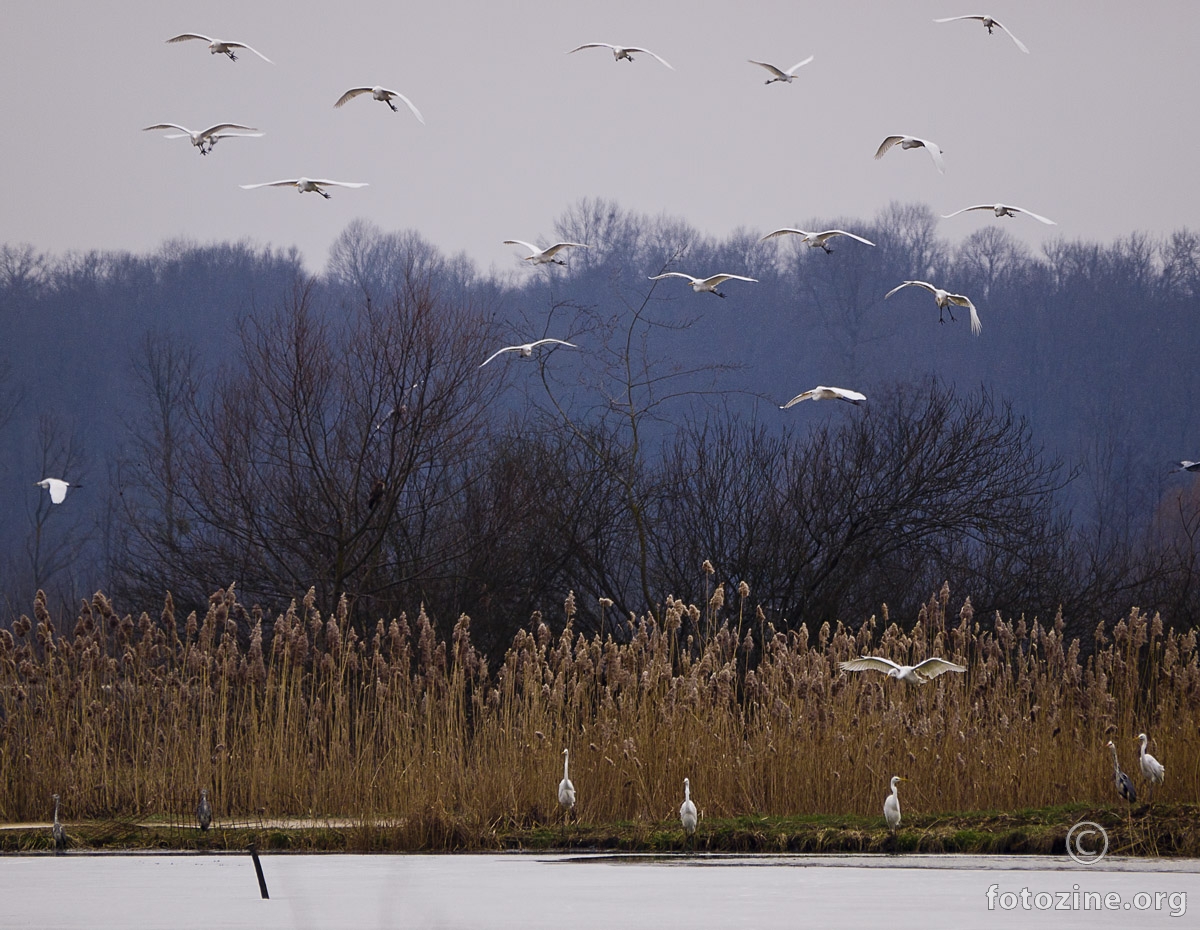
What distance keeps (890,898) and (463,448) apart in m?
12.1

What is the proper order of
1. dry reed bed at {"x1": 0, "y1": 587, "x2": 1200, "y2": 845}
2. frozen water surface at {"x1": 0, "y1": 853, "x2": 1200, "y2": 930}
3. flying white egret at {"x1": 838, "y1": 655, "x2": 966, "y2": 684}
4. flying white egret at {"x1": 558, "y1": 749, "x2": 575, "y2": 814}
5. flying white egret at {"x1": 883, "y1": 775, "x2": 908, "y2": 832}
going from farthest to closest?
dry reed bed at {"x1": 0, "y1": 587, "x2": 1200, "y2": 845} → flying white egret at {"x1": 558, "y1": 749, "x2": 575, "y2": 814} → flying white egret at {"x1": 838, "y1": 655, "x2": 966, "y2": 684} → flying white egret at {"x1": 883, "y1": 775, "x2": 908, "y2": 832} → frozen water surface at {"x1": 0, "y1": 853, "x2": 1200, "y2": 930}

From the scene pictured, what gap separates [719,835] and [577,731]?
5.46 feet

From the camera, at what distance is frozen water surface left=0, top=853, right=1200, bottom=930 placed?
4.84 m

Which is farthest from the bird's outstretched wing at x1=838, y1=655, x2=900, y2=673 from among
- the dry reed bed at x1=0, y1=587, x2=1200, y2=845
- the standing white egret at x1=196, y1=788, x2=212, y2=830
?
the standing white egret at x1=196, y1=788, x2=212, y2=830

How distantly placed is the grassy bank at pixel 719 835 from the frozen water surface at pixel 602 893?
35 centimetres

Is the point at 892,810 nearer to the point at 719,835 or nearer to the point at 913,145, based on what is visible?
the point at 719,835

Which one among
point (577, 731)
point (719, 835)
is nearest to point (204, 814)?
point (577, 731)

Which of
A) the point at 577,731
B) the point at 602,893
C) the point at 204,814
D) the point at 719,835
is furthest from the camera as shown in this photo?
the point at 577,731

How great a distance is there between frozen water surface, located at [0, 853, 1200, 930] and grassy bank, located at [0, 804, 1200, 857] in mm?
352

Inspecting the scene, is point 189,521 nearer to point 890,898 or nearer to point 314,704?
point 314,704

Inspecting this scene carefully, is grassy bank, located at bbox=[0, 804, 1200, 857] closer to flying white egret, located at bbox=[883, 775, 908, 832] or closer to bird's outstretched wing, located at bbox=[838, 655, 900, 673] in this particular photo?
flying white egret, located at bbox=[883, 775, 908, 832]

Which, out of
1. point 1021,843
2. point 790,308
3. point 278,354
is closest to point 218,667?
point 1021,843

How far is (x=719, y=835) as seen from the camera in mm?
7703

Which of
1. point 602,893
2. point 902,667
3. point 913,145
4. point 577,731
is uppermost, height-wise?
point 913,145
